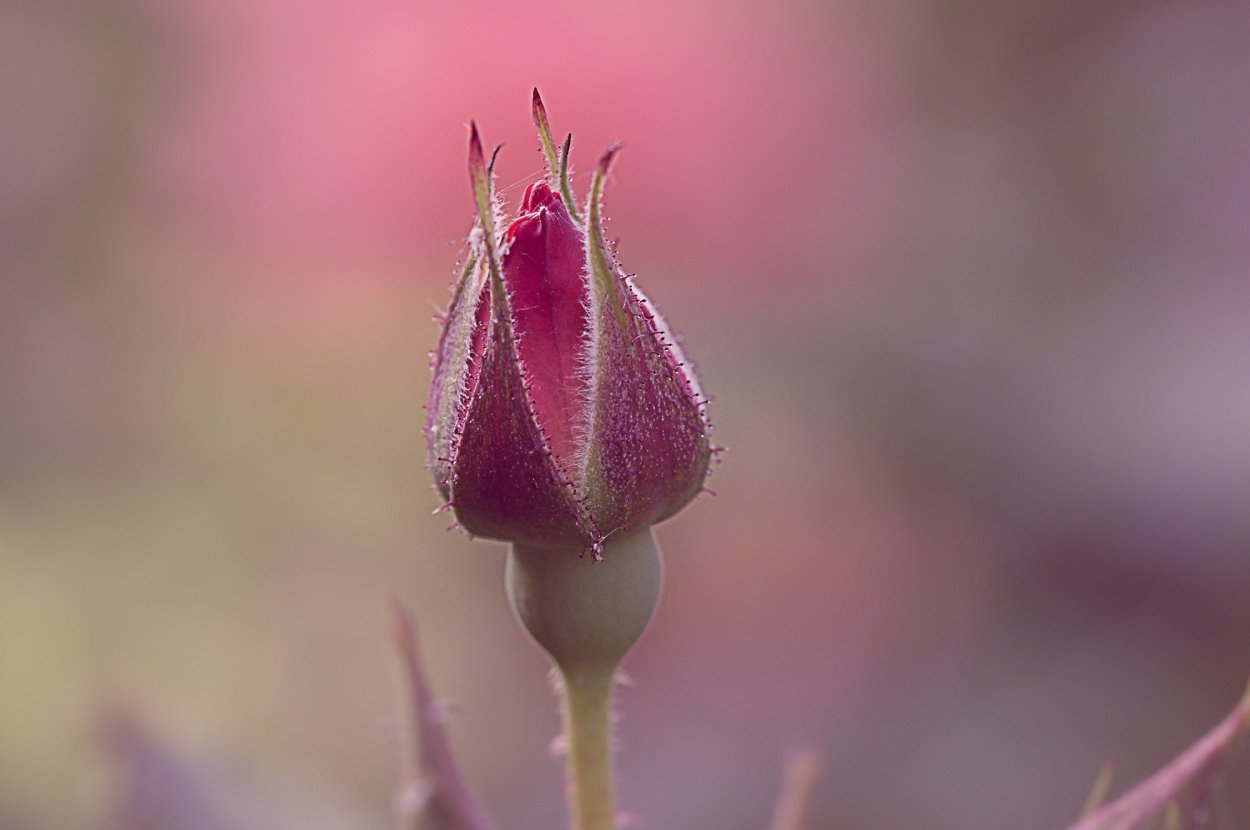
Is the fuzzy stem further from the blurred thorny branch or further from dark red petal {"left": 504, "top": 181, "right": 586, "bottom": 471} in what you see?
the blurred thorny branch

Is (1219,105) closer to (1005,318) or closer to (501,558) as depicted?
(1005,318)

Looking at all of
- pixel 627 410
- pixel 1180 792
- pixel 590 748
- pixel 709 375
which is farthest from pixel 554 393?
pixel 709 375

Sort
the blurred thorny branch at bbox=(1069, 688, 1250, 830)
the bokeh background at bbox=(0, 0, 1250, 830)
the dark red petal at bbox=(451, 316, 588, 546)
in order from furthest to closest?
the bokeh background at bbox=(0, 0, 1250, 830) → the blurred thorny branch at bbox=(1069, 688, 1250, 830) → the dark red petal at bbox=(451, 316, 588, 546)

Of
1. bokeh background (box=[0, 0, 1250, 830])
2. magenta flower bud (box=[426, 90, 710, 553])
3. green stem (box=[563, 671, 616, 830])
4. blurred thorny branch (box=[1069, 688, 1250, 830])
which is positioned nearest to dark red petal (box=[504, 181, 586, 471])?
magenta flower bud (box=[426, 90, 710, 553])

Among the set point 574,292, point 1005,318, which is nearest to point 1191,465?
point 1005,318

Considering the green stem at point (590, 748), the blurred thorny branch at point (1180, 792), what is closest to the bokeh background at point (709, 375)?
the blurred thorny branch at point (1180, 792)
